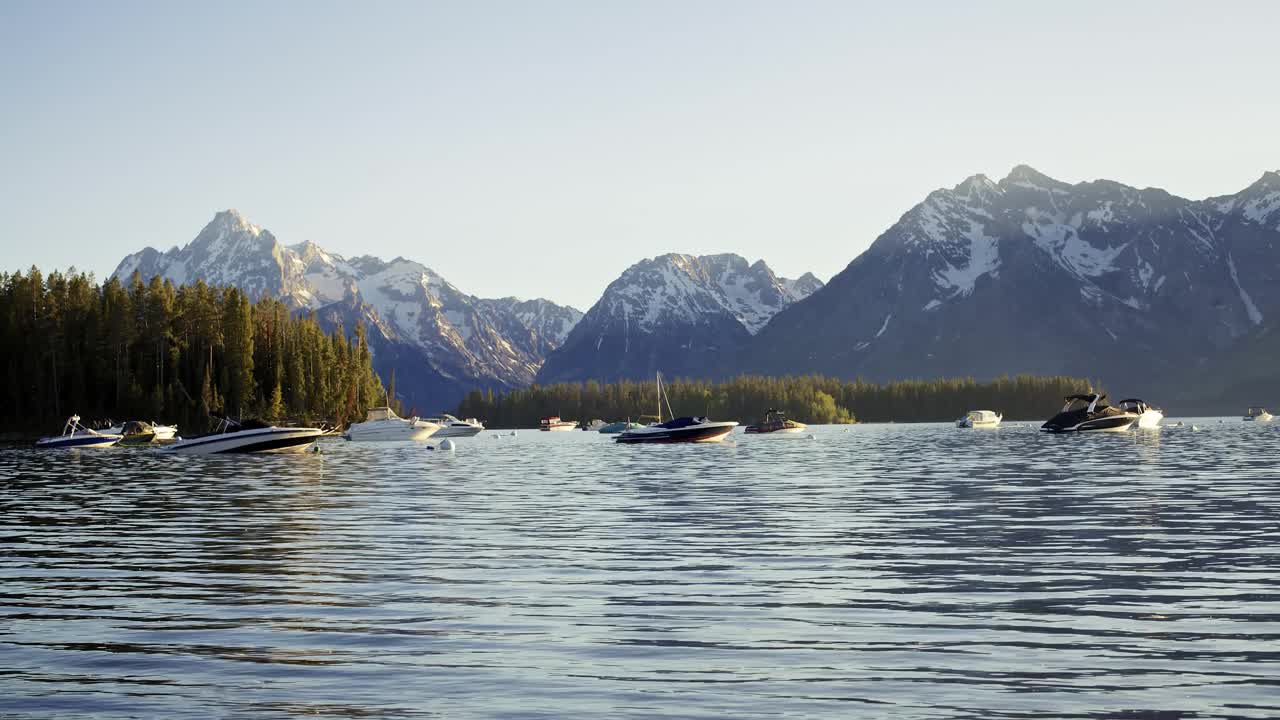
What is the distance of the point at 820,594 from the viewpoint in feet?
94.6

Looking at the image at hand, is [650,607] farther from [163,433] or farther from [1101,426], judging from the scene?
[163,433]

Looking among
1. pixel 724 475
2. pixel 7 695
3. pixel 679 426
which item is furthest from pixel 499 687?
pixel 679 426

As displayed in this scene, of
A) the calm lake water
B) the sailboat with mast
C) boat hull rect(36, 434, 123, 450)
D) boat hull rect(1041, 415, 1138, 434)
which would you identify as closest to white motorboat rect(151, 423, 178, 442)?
boat hull rect(36, 434, 123, 450)

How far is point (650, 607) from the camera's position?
27266 mm

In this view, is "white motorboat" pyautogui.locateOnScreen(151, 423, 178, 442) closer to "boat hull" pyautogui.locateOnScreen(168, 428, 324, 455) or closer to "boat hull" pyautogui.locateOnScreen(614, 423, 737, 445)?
"boat hull" pyautogui.locateOnScreen(168, 428, 324, 455)

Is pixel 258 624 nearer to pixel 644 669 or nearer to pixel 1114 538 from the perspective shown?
pixel 644 669

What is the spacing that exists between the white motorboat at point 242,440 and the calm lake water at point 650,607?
2627 inches

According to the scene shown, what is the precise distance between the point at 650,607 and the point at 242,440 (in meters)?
108

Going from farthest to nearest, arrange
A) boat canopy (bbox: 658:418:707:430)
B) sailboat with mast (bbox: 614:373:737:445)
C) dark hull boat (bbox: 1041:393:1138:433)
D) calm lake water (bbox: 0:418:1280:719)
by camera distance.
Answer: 1. dark hull boat (bbox: 1041:393:1138:433)
2. boat canopy (bbox: 658:418:707:430)
3. sailboat with mast (bbox: 614:373:737:445)
4. calm lake water (bbox: 0:418:1280:719)

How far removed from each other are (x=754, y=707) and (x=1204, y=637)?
31.5 feet

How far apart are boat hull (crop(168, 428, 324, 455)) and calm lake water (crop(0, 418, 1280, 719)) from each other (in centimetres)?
6665

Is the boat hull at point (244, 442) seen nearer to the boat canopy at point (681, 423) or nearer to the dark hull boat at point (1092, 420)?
the boat canopy at point (681, 423)

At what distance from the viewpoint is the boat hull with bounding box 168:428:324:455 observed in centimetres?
12681

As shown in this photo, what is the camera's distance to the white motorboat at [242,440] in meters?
127
